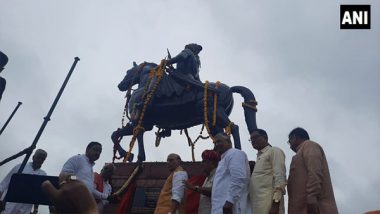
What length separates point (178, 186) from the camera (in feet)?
17.1

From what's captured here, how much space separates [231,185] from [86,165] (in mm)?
2050

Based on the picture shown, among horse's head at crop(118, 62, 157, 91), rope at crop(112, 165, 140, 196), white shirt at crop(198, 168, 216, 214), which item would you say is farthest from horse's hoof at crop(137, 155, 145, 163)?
white shirt at crop(198, 168, 216, 214)

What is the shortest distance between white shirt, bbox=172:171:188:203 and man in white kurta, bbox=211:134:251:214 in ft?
2.01

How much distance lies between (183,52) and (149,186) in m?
3.57

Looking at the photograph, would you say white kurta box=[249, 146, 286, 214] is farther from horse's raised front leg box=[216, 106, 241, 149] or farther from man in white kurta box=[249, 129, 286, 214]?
horse's raised front leg box=[216, 106, 241, 149]

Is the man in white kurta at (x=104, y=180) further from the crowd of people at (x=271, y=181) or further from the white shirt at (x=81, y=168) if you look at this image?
the crowd of people at (x=271, y=181)

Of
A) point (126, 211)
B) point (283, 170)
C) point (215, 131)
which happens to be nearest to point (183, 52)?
point (215, 131)

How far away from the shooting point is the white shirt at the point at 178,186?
514 centimetres

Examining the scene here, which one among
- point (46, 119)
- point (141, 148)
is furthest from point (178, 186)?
point (141, 148)

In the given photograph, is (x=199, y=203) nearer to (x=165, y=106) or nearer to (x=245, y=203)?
(x=245, y=203)

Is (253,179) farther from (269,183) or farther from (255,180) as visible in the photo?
(269,183)

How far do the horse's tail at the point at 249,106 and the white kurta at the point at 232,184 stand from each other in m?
3.70

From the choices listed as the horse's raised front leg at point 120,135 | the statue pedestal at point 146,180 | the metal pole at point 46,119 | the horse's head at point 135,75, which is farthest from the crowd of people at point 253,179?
the horse's head at point 135,75

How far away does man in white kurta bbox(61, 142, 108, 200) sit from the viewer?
16.9ft
